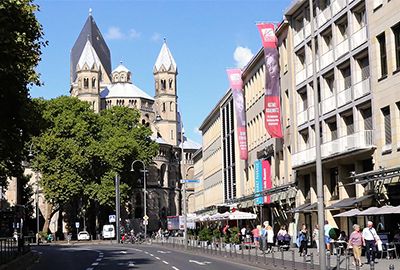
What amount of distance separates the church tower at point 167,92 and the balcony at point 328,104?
103838 millimetres

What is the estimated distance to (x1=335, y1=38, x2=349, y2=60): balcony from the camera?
36041 millimetres

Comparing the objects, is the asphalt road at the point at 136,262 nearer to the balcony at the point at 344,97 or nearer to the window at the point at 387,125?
the window at the point at 387,125

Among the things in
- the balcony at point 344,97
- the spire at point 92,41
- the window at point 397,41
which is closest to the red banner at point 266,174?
the balcony at point 344,97

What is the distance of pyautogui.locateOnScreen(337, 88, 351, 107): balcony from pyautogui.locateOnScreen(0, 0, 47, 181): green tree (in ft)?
52.7

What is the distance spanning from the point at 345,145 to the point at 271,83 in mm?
12192

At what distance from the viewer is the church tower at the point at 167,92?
469 ft

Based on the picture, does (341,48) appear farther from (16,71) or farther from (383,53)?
(16,71)

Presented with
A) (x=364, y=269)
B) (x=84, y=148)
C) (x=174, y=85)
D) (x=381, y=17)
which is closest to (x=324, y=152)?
(x=381, y=17)

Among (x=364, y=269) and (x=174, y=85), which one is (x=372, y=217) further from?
(x=174, y=85)

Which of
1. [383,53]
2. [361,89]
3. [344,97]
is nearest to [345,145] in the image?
[361,89]

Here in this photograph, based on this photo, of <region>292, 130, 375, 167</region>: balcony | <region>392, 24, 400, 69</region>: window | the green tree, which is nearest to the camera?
the green tree

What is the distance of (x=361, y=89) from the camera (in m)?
34.2

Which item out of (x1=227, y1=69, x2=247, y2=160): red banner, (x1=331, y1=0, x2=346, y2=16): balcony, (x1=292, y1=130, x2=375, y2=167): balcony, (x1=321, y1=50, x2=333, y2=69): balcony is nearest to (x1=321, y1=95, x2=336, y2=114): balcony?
(x1=321, y1=50, x2=333, y2=69): balcony

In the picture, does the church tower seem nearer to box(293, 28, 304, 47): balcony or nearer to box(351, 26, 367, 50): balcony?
box(293, 28, 304, 47): balcony
